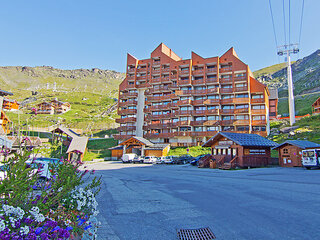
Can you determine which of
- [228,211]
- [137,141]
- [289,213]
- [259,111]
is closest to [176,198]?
[228,211]

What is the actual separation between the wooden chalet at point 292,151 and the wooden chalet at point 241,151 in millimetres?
1973

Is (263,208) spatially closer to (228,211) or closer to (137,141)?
(228,211)

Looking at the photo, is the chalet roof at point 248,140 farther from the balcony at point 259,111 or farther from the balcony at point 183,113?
the balcony at point 183,113

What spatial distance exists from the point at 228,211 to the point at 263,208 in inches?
55.2

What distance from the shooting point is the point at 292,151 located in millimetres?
29141

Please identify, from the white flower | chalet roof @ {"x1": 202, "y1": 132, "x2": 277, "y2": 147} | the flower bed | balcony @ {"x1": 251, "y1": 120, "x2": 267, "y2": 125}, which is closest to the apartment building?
balcony @ {"x1": 251, "y1": 120, "x2": 267, "y2": 125}

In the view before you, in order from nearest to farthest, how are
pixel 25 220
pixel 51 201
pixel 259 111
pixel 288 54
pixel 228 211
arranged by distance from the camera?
pixel 25 220, pixel 51 201, pixel 228 211, pixel 259 111, pixel 288 54

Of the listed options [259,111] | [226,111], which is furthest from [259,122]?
[226,111]

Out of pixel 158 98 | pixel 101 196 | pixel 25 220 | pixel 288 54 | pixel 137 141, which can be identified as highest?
pixel 288 54

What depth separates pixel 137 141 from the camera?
52375 millimetres

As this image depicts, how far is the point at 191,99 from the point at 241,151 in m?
32.4

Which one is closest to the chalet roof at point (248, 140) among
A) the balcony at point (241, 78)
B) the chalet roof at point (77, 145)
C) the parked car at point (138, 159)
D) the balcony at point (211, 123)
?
the parked car at point (138, 159)

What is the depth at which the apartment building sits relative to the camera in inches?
2224

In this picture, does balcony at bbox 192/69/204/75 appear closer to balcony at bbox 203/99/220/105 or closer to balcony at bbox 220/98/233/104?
balcony at bbox 203/99/220/105
